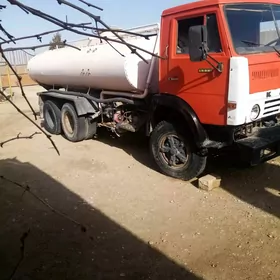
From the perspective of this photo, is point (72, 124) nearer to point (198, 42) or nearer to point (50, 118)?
point (50, 118)

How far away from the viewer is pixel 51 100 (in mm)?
8062

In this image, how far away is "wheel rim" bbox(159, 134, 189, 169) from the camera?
471cm

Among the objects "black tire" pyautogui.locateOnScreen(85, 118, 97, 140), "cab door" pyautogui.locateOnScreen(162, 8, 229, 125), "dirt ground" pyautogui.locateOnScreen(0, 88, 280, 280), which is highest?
"cab door" pyautogui.locateOnScreen(162, 8, 229, 125)

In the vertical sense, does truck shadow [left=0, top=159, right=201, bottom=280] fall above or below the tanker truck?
below

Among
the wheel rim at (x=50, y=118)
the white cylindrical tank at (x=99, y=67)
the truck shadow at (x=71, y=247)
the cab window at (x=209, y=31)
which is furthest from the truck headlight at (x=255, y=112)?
the wheel rim at (x=50, y=118)

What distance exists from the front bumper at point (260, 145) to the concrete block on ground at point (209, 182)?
0.56 m

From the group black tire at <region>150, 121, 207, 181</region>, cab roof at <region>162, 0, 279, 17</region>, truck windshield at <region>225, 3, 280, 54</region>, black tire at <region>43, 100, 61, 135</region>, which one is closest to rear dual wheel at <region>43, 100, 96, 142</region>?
black tire at <region>43, 100, 61, 135</region>

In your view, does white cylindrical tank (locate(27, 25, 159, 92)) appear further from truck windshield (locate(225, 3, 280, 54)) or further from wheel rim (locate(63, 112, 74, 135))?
truck windshield (locate(225, 3, 280, 54))

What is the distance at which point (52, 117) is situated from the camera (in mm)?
8094

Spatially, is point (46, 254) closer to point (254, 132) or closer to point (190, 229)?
point (190, 229)

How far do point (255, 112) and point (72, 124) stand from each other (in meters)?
4.44

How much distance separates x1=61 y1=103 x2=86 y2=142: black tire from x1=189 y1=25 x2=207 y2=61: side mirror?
3773 millimetres

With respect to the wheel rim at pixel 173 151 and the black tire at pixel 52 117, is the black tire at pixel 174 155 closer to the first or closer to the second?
the wheel rim at pixel 173 151

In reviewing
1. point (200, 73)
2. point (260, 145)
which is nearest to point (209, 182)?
point (260, 145)
